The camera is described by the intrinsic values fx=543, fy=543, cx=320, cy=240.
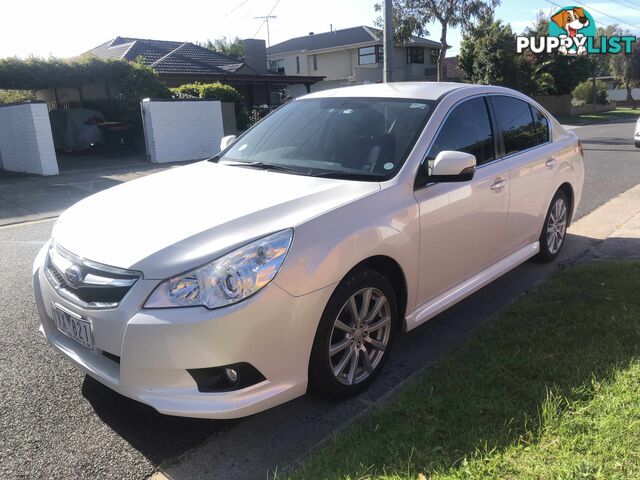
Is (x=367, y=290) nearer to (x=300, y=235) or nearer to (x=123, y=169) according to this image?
(x=300, y=235)

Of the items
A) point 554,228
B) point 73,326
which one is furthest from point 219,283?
point 554,228

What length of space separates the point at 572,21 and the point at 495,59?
19.7ft

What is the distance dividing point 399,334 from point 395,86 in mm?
1976

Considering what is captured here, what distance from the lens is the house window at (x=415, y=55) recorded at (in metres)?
45.6

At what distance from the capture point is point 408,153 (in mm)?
3465

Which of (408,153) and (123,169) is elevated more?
(408,153)

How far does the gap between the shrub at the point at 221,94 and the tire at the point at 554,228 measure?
14895 millimetres

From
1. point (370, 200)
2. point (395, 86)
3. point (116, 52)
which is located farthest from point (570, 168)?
point (116, 52)

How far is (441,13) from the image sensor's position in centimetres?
2550

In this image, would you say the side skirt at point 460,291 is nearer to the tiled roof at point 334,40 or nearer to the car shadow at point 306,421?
the car shadow at point 306,421

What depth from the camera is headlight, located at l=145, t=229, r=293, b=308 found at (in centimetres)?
246

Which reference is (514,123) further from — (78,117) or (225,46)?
(225,46)

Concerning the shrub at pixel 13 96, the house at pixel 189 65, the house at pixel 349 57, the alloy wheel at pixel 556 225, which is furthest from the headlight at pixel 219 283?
the house at pixel 349 57

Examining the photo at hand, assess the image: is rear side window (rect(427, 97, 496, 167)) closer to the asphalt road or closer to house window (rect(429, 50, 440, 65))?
the asphalt road
